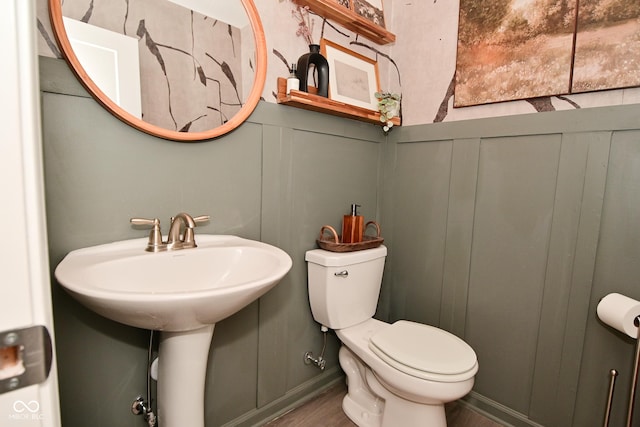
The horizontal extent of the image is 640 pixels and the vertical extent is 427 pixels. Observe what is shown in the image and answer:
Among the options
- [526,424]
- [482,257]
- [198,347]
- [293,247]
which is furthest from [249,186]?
[526,424]

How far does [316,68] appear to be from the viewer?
4.74ft

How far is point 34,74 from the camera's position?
0.99 ft

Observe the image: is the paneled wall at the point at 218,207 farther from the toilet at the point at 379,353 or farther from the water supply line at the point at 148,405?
the toilet at the point at 379,353

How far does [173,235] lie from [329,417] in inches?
44.9

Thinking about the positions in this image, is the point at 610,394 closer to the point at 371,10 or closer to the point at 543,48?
the point at 543,48

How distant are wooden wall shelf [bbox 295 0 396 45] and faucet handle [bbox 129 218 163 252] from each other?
110 cm

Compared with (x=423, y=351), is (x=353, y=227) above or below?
above

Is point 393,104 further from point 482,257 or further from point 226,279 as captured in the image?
point 226,279

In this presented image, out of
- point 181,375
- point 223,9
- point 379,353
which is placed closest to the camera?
point 181,375

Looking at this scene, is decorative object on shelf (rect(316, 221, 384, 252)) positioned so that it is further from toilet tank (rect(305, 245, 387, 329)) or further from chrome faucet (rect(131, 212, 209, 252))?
chrome faucet (rect(131, 212, 209, 252))

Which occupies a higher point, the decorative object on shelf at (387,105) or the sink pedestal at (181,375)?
the decorative object on shelf at (387,105)

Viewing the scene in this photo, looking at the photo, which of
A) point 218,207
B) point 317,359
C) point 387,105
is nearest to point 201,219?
point 218,207

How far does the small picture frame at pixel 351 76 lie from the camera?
1533mm

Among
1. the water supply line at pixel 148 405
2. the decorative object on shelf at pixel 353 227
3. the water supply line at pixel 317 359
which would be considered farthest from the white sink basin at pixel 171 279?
the water supply line at pixel 317 359
